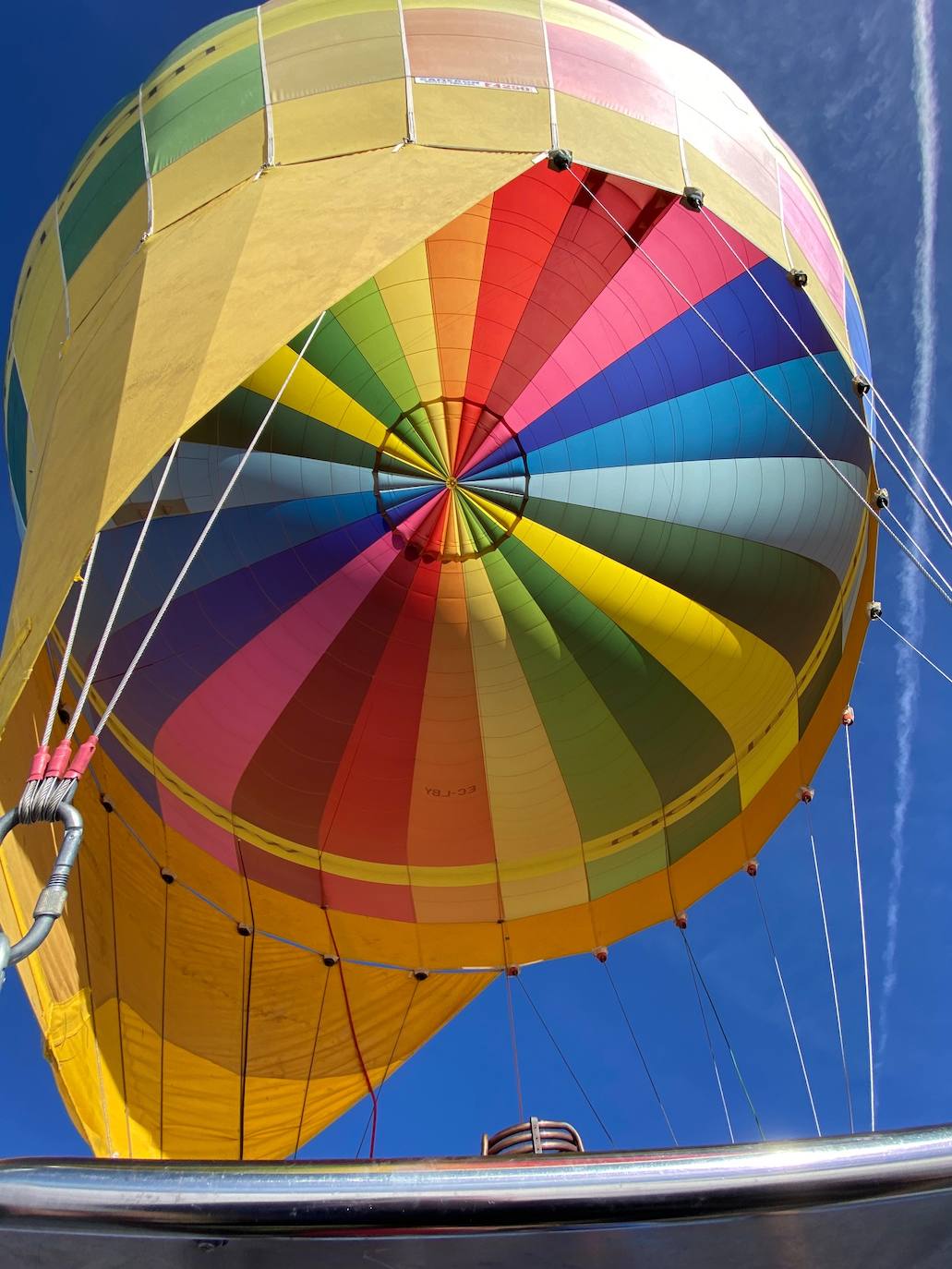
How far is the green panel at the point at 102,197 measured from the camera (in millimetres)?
6121

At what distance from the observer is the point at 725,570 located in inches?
318

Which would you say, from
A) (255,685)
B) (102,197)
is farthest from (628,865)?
(102,197)

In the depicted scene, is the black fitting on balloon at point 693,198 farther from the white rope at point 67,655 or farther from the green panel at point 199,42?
the white rope at point 67,655

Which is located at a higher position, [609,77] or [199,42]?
[199,42]

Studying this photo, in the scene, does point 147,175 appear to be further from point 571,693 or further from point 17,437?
point 571,693

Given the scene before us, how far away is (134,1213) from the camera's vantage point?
1792 millimetres

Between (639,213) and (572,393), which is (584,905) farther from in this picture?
(639,213)

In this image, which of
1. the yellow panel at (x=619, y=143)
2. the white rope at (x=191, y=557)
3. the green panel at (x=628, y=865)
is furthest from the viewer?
the green panel at (x=628, y=865)

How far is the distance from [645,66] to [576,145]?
136cm

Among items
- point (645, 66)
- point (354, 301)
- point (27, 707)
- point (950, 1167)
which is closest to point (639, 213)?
point (645, 66)

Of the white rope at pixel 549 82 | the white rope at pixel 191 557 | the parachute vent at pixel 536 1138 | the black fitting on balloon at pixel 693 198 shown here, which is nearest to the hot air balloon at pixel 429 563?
the white rope at pixel 549 82

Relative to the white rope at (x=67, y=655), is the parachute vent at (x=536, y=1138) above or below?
below

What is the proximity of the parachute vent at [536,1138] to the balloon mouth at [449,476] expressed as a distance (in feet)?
14.0

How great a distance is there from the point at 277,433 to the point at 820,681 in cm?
495
